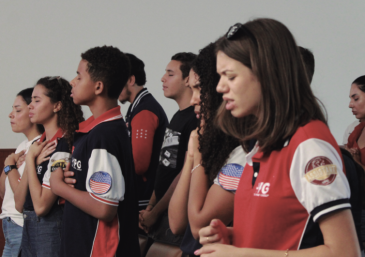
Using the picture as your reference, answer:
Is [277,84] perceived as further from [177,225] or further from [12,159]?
[12,159]

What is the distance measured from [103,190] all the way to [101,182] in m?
0.03

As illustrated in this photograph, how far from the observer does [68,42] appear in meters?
4.22

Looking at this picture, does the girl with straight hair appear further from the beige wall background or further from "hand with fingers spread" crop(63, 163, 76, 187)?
the beige wall background

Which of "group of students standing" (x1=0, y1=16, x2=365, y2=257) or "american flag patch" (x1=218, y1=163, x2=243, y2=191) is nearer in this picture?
"group of students standing" (x1=0, y1=16, x2=365, y2=257)

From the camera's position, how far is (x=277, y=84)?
909 mm

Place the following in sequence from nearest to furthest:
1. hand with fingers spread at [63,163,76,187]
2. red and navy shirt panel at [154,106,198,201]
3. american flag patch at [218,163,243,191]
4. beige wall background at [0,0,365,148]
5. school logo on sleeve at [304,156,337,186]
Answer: school logo on sleeve at [304,156,337,186], american flag patch at [218,163,243,191], hand with fingers spread at [63,163,76,187], red and navy shirt panel at [154,106,198,201], beige wall background at [0,0,365,148]

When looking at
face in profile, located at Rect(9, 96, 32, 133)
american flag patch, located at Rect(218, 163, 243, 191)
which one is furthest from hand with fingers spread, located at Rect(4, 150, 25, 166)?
american flag patch, located at Rect(218, 163, 243, 191)

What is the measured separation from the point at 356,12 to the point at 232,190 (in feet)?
9.49

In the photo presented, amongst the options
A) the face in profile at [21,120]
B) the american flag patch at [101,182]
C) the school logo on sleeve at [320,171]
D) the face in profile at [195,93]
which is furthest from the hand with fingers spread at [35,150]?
the school logo on sleeve at [320,171]

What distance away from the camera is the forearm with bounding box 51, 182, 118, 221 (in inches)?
61.9

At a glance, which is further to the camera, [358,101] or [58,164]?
[358,101]

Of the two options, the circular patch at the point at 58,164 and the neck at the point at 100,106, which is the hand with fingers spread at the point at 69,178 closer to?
the circular patch at the point at 58,164

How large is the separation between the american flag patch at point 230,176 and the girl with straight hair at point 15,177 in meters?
1.66

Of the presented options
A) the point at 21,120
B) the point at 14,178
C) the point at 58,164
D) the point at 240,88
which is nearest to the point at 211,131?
the point at 240,88
